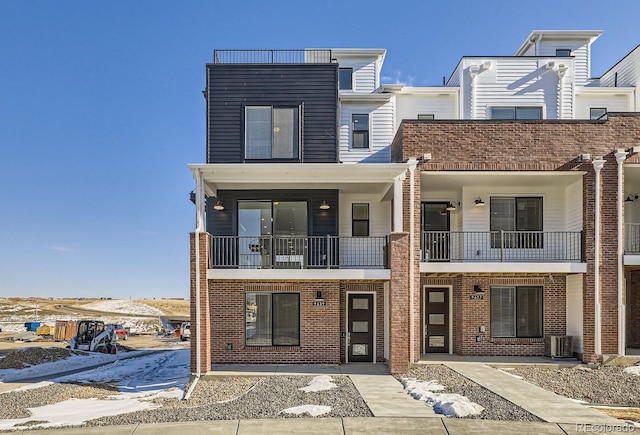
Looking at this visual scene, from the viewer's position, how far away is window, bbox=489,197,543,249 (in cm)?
1419

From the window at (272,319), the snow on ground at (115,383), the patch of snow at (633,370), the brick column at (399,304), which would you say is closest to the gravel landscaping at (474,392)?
the brick column at (399,304)

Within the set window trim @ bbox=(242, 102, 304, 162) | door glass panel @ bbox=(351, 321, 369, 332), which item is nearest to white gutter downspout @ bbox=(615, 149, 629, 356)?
door glass panel @ bbox=(351, 321, 369, 332)

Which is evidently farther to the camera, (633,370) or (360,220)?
(360,220)

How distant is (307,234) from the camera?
1367cm

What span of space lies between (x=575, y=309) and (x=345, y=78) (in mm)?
10736

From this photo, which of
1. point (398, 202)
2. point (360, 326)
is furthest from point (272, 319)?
point (398, 202)

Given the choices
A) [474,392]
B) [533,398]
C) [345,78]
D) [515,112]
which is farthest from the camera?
[345,78]

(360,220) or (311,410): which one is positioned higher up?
(360,220)

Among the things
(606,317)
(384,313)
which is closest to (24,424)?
(384,313)

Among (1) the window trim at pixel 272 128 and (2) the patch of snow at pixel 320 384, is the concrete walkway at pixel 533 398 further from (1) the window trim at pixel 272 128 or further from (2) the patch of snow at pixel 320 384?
(1) the window trim at pixel 272 128

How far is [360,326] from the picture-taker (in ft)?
44.8

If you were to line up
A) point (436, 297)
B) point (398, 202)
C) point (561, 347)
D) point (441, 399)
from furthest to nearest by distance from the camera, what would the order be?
→ point (436, 297)
point (561, 347)
point (398, 202)
point (441, 399)

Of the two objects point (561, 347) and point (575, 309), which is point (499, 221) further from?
point (561, 347)
